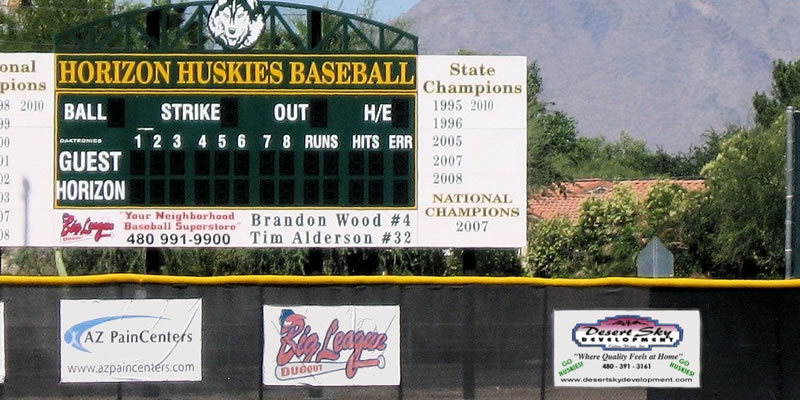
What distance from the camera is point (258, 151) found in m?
15.2

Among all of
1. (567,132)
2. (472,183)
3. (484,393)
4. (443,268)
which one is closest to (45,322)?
(484,393)

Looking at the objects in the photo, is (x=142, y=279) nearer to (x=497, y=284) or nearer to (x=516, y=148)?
(x=497, y=284)

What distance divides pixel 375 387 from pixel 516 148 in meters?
3.98

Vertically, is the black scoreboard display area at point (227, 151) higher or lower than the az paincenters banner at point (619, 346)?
higher

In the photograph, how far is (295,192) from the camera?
15266 mm

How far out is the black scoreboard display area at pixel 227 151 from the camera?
600 inches

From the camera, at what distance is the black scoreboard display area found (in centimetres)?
1523

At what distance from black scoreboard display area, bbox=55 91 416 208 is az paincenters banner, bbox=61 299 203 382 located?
9.06 feet

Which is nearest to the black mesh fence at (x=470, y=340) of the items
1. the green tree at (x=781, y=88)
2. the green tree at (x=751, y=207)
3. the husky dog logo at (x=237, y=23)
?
the husky dog logo at (x=237, y=23)

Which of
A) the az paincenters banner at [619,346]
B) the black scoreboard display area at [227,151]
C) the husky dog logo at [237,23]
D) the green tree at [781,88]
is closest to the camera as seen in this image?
the az paincenters banner at [619,346]

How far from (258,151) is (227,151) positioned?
1.16 feet

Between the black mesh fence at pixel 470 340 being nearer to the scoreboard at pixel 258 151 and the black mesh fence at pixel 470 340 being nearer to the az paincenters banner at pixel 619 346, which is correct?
the az paincenters banner at pixel 619 346

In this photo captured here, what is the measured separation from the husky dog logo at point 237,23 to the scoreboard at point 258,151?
24cm

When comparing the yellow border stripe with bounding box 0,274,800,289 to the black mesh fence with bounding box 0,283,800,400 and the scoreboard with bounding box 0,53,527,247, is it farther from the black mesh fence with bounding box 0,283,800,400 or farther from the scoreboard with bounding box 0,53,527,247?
the scoreboard with bounding box 0,53,527,247
